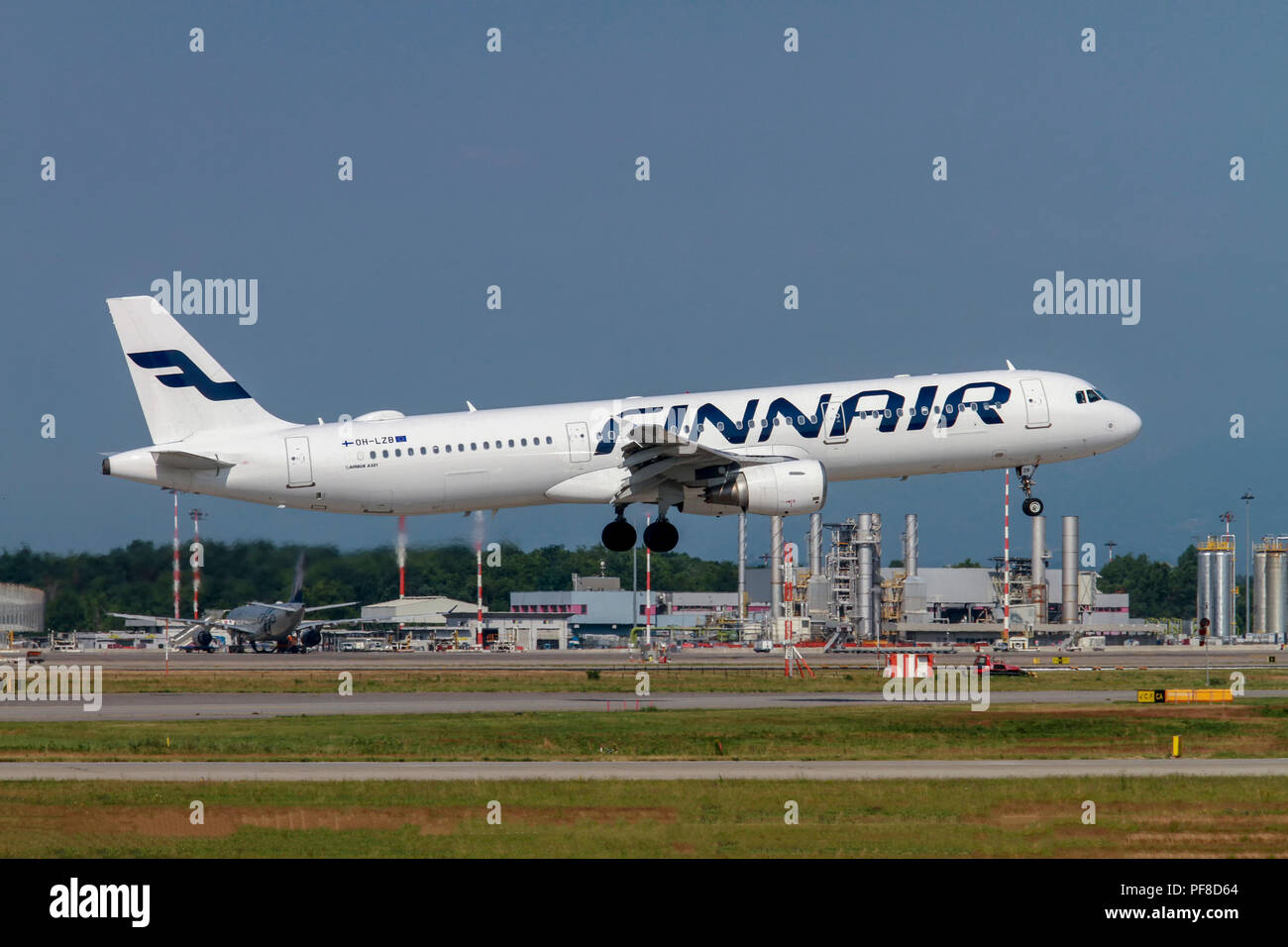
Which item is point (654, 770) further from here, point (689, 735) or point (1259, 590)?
point (1259, 590)

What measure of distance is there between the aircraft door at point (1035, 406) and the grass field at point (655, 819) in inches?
962

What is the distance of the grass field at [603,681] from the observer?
5900 centimetres

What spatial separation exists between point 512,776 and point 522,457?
Result: 2182 cm

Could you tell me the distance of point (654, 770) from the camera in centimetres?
3141

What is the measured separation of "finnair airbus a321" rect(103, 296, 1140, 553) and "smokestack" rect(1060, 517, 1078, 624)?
4097 inches

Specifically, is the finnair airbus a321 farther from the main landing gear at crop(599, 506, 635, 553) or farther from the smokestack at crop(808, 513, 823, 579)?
the smokestack at crop(808, 513, 823, 579)

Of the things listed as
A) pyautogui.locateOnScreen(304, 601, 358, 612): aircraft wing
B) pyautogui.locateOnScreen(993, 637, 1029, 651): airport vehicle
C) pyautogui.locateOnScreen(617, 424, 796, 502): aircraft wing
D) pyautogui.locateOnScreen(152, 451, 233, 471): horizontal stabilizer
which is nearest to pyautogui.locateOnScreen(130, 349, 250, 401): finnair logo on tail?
pyautogui.locateOnScreen(152, 451, 233, 471): horizontal stabilizer

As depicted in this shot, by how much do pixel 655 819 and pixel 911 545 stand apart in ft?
431

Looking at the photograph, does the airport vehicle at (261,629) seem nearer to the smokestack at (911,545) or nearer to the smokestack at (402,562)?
the smokestack at (402,562)

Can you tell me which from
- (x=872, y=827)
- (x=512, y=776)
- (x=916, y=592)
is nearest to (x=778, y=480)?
(x=512, y=776)

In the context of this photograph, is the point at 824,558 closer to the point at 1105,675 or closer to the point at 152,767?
the point at 1105,675

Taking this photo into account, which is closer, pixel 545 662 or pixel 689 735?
pixel 689 735

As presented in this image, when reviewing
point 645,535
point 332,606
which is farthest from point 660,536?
point 332,606
